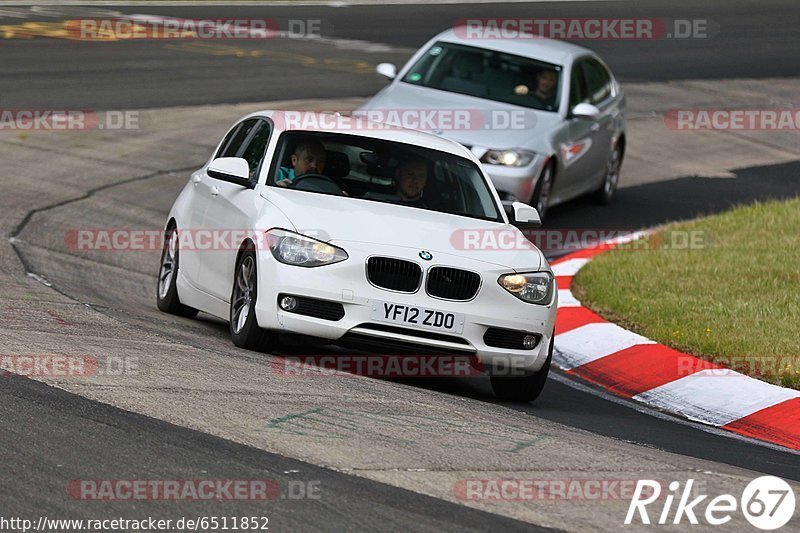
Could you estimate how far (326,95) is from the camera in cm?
2194

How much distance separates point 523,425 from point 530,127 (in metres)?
8.03

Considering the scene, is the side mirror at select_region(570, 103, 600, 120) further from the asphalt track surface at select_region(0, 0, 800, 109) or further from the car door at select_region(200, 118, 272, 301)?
the asphalt track surface at select_region(0, 0, 800, 109)

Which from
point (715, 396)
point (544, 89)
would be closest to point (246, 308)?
point (715, 396)

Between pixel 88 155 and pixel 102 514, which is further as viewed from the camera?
pixel 88 155

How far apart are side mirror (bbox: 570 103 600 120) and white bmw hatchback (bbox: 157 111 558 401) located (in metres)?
5.70

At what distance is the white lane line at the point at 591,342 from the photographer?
1096 cm

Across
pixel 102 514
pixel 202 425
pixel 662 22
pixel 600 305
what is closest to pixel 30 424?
pixel 202 425

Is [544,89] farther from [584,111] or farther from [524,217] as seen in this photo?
[524,217]

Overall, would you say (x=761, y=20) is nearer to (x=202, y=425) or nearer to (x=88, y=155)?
(x=88, y=155)

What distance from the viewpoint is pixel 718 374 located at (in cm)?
1017

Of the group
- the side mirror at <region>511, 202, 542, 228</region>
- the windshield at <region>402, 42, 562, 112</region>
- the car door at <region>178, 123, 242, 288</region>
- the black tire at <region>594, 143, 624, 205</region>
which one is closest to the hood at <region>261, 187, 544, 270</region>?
the side mirror at <region>511, 202, 542, 228</region>

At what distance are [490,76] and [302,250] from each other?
7.97 metres

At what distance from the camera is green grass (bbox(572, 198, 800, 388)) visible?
10.6 meters

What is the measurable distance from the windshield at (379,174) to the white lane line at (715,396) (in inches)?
61.5
